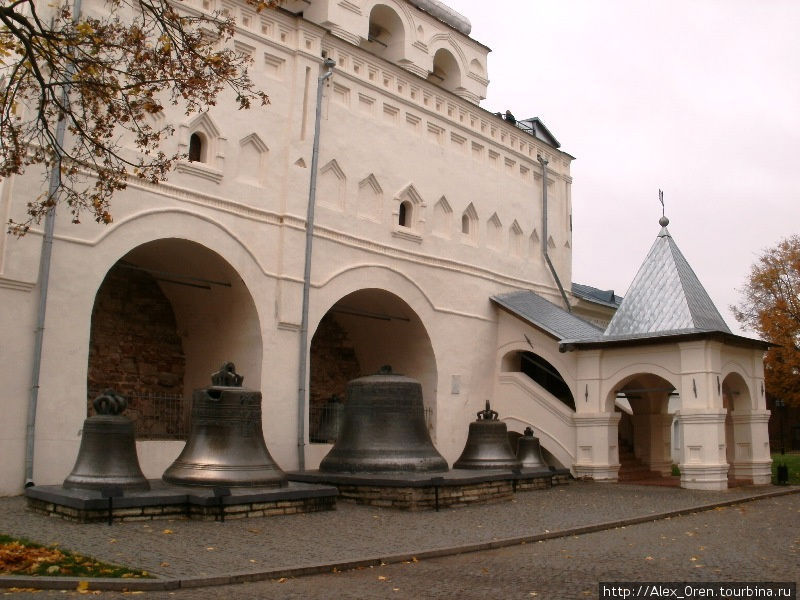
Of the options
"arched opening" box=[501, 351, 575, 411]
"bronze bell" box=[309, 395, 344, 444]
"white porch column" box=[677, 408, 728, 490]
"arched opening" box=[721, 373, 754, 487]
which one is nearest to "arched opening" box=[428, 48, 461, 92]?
"arched opening" box=[501, 351, 575, 411]

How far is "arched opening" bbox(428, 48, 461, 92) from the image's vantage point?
22.2 metres

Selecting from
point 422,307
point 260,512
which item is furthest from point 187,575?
point 422,307

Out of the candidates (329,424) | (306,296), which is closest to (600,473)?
(329,424)

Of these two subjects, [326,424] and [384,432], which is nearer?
[384,432]

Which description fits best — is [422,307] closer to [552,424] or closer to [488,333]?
[488,333]

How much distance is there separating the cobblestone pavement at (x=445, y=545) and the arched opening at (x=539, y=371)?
818 centimetres

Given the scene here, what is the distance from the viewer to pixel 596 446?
58.0 feet

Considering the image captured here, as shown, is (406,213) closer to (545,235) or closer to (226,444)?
(545,235)

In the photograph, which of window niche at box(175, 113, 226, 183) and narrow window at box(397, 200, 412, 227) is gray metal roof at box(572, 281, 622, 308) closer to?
narrow window at box(397, 200, 412, 227)

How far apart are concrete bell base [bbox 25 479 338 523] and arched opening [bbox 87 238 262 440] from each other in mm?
4447

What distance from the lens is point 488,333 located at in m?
20.1

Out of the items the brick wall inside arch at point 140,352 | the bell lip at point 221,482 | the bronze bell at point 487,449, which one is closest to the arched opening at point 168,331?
the brick wall inside arch at point 140,352

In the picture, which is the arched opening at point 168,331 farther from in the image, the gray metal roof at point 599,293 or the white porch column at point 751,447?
the gray metal roof at point 599,293

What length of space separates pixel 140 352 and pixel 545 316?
9.00 meters
